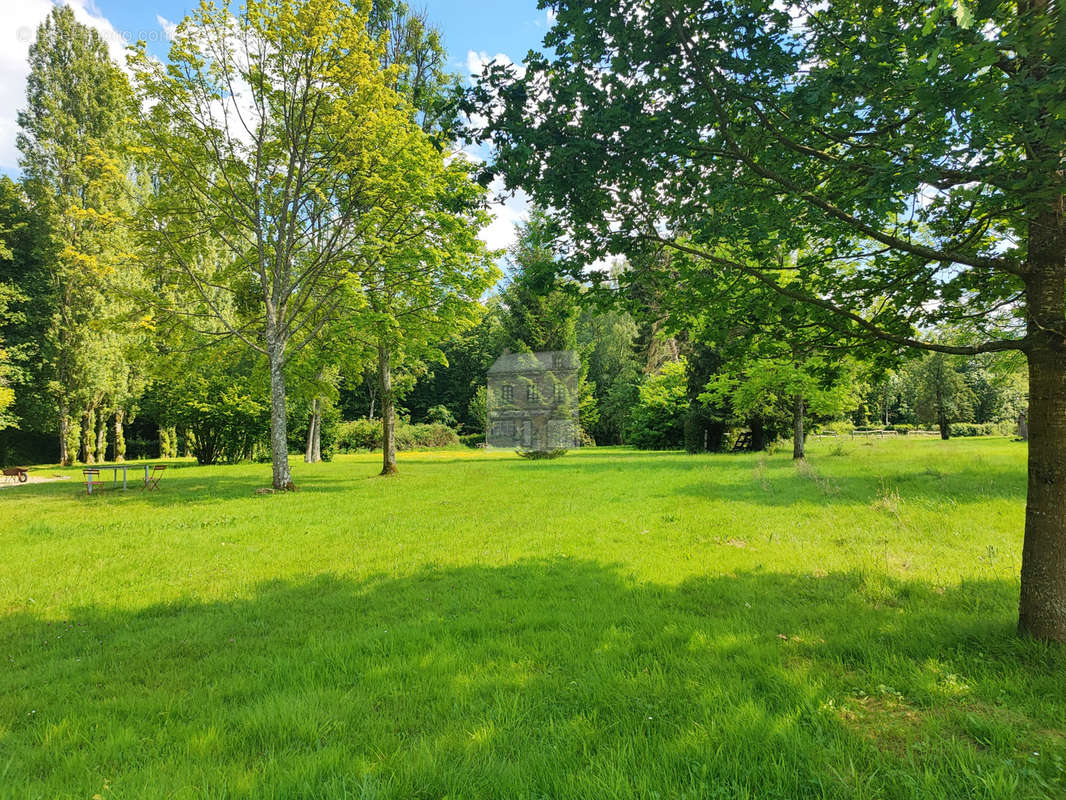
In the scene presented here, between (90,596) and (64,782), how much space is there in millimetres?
4067

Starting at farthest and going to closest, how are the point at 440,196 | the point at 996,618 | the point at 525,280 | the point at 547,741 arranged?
1. the point at 440,196
2. the point at 525,280
3. the point at 996,618
4. the point at 547,741

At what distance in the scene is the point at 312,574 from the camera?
20.9 ft

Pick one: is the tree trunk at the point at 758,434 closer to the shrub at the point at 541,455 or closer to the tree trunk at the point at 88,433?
the shrub at the point at 541,455

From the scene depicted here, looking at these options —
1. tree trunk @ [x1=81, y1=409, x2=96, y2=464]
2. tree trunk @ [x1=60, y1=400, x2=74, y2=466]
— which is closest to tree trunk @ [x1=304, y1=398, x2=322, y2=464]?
tree trunk @ [x1=60, y1=400, x2=74, y2=466]

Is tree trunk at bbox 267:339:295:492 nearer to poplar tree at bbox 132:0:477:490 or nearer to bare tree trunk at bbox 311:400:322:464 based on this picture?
poplar tree at bbox 132:0:477:490

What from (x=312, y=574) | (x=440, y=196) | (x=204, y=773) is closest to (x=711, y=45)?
(x=204, y=773)

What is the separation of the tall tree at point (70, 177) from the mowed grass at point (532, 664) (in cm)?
2343

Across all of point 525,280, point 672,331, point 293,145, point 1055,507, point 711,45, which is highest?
point 293,145

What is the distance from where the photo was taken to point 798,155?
3986mm

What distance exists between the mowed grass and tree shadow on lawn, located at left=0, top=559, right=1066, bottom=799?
20 millimetres

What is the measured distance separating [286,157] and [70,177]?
73.9ft

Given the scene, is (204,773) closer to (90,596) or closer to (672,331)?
(90,596)

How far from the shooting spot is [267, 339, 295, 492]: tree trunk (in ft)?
46.3

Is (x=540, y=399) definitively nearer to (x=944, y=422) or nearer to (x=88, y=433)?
(x=88, y=433)
